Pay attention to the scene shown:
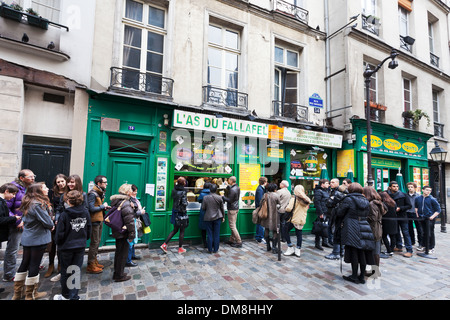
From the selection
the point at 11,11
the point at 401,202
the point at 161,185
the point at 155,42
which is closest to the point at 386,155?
the point at 401,202

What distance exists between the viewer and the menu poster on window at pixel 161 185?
568 centimetres

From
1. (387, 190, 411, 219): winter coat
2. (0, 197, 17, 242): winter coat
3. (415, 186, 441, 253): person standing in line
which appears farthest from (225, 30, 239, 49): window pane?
(415, 186, 441, 253): person standing in line

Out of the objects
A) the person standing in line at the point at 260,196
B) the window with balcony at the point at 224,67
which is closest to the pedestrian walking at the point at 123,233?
the person standing in line at the point at 260,196

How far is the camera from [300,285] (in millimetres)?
3703

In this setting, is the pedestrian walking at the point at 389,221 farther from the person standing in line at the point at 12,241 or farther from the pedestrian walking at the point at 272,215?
the person standing in line at the point at 12,241

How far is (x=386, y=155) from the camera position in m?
8.77

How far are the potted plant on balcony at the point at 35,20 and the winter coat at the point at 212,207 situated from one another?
5.29m

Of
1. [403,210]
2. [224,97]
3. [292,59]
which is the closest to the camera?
[403,210]

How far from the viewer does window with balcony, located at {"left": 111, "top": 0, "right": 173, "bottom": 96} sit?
5797 millimetres

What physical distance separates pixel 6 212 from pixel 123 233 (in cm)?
169

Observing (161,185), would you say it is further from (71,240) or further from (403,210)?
(403,210)

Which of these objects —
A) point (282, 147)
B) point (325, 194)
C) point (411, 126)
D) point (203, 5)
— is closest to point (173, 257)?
point (325, 194)

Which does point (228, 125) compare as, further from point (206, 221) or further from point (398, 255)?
point (398, 255)

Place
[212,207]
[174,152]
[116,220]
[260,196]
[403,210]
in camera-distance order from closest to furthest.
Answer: [116,220]
[212,207]
[403,210]
[174,152]
[260,196]
